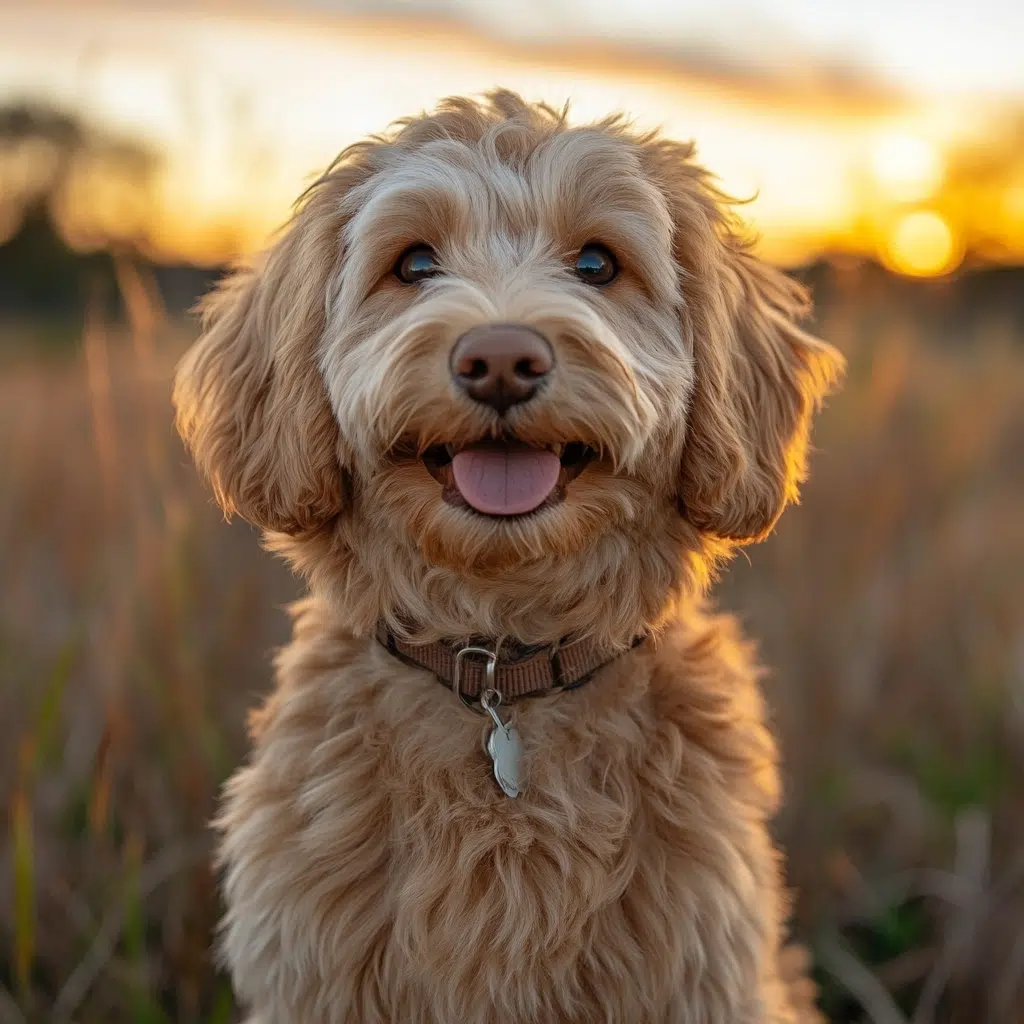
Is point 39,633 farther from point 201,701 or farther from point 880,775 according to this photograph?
point 880,775

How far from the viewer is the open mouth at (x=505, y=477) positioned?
218 centimetres

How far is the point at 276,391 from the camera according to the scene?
2557mm

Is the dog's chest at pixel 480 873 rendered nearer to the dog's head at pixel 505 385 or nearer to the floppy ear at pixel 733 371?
the dog's head at pixel 505 385

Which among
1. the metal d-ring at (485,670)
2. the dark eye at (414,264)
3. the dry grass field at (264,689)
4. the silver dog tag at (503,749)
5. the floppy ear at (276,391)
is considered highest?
the dark eye at (414,264)

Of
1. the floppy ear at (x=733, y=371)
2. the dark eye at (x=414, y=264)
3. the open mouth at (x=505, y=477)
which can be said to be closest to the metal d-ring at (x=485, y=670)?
the open mouth at (x=505, y=477)

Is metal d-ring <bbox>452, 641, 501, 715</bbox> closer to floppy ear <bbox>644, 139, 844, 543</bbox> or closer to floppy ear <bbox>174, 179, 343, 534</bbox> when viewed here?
floppy ear <bbox>174, 179, 343, 534</bbox>

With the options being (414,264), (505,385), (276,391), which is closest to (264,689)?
(276,391)

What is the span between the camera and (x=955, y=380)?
24.2ft

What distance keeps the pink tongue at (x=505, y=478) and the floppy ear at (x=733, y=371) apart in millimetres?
410

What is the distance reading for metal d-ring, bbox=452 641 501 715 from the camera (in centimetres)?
240

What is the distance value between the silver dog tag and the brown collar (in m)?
0.03

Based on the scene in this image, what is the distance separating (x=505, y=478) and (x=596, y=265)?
55 cm

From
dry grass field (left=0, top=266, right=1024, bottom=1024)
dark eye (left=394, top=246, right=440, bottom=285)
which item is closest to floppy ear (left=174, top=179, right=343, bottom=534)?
dark eye (left=394, top=246, right=440, bottom=285)

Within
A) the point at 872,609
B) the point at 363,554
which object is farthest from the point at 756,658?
the point at 363,554
